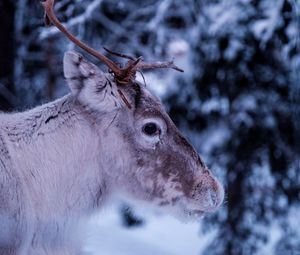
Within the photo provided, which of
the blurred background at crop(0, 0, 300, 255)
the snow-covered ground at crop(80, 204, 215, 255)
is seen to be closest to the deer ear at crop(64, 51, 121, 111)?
the snow-covered ground at crop(80, 204, 215, 255)

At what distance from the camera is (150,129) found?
3.95 metres

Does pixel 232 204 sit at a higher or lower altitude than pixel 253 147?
lower

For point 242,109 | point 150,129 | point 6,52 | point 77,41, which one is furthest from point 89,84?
point 6,52

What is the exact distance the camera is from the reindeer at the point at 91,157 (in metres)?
3.69

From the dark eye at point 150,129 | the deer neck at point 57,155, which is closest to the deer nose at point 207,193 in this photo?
the dark eye at point 150,129

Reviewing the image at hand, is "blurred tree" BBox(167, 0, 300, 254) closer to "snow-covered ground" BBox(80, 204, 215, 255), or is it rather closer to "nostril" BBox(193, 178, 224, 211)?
"snow-covered ground" BBox(80, 204, 215, 255)

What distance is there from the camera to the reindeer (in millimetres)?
3691

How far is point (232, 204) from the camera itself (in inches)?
318

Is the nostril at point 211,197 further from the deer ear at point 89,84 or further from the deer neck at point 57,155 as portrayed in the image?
the deer ear at point 89,84

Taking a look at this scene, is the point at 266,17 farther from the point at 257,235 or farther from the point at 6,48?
the point at 6,48

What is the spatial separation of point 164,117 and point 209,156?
168 inches

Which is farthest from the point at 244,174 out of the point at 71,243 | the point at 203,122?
the point at 71,243

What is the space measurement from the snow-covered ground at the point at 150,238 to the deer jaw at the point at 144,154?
8.36ft

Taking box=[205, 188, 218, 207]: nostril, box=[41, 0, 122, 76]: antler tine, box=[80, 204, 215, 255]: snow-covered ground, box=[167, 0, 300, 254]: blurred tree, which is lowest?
box=[205, 188, 218, 207]: nostril
